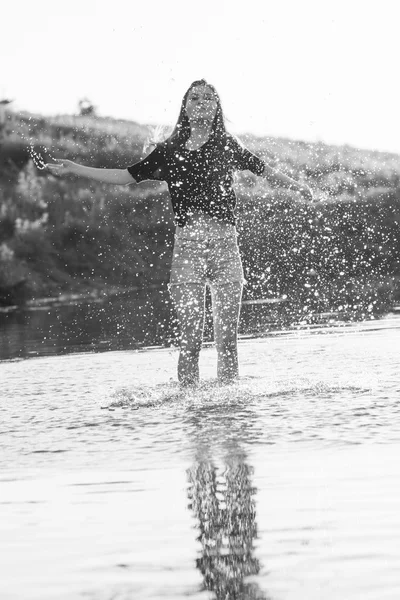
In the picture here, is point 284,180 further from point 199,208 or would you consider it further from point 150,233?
point 150,233

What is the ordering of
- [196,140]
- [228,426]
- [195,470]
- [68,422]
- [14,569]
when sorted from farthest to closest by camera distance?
[196,140] → [68,422] → [228,426] → [195,470] → [14,569]

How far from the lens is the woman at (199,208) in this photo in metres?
7.22

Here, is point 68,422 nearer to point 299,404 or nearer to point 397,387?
point 299,404

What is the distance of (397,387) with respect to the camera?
6.83 meters

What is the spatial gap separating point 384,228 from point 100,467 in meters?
27.2

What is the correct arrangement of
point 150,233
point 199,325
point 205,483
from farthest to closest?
point 150,233 → point 199,325 → point 205,483

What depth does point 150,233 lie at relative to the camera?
1283 inches

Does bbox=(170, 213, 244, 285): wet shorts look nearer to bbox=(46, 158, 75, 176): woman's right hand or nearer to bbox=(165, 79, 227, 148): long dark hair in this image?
bbox=(165, 79, 227, 148): long dark hair

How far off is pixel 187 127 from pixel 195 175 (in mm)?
311

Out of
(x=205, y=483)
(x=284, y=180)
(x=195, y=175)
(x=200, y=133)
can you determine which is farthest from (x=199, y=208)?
(x=205, y=483)

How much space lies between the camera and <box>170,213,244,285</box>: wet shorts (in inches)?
287

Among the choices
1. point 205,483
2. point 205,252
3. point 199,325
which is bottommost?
point 205,483

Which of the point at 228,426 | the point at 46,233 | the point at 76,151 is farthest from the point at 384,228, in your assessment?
the point at 228,426

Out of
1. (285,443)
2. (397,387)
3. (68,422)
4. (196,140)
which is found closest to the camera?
(285,443)
